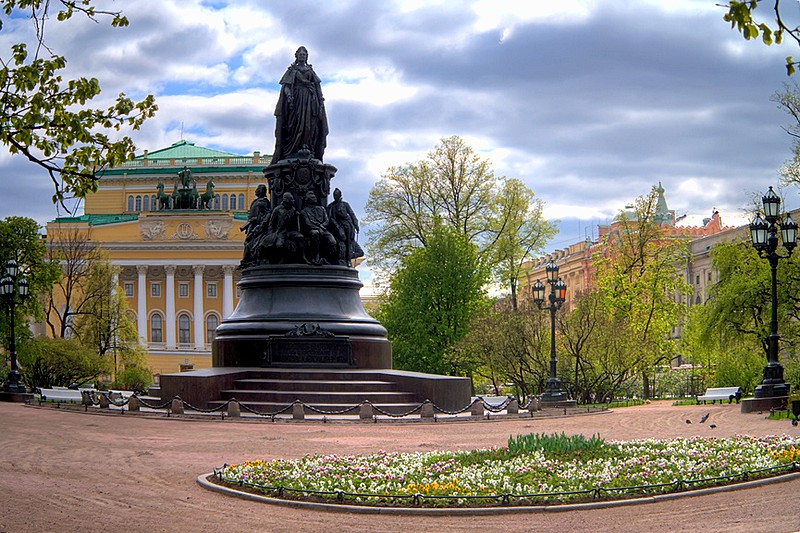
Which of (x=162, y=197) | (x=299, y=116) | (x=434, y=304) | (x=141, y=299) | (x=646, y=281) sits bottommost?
(x=434, y=304)

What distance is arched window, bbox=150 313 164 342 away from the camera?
10475 cm

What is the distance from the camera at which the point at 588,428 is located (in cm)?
2481

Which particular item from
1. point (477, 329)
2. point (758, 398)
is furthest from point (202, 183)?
point (758, 398)

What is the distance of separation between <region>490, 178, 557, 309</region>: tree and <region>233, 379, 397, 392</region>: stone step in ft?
104

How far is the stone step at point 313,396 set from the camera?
2828cm

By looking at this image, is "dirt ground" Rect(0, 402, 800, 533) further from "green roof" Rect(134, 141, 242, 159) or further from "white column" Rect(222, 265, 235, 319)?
"green roof" Rect(134, 141, 242, 159)

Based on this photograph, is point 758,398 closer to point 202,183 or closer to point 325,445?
point 325,445

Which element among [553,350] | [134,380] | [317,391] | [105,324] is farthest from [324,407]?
[105,324]

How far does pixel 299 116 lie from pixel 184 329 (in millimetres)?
72835

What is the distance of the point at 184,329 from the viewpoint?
10506cm

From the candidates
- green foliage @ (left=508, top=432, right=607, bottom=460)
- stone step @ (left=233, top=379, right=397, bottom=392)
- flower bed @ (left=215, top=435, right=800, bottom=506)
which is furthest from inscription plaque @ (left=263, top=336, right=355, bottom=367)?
green foliage @ (left=508, top=432, right=607, bottom=460)

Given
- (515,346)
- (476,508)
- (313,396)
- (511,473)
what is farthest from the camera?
(515,346)

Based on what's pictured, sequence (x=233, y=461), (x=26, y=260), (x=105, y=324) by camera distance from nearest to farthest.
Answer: (x=233, y=461), (x=26, y=260), (x=105, y=324)

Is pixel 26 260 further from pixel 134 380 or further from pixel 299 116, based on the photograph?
pixel 299 116
